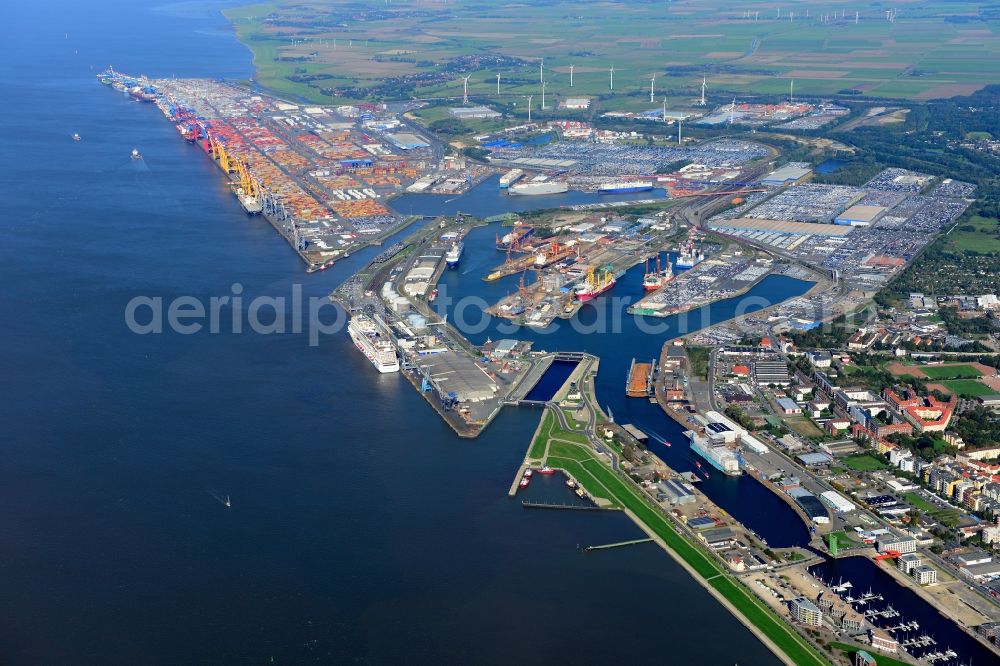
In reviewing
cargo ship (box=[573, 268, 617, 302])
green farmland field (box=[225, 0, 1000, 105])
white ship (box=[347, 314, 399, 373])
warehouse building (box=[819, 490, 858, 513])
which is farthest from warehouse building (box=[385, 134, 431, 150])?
warehouse building (box=[819, 490, 858, 513])

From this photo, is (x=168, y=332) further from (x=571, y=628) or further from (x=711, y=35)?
(x=711, y=35)

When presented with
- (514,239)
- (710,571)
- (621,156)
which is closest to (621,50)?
(621,156)

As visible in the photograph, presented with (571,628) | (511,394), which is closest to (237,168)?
(511,394)

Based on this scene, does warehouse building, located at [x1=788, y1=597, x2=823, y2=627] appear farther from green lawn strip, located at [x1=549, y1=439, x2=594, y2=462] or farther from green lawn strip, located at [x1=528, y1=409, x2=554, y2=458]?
green lawn strip, located at [x1=528, y1=409, x2=554, y2=458]

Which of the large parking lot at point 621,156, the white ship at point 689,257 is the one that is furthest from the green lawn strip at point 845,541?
the large parking lot at point 621,156

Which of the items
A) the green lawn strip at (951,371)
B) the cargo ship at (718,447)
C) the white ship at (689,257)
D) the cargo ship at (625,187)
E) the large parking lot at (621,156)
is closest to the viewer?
the cargo ship at (718,447)

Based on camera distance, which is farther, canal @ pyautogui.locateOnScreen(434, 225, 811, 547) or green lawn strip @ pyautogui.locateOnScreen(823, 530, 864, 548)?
canal @ pyautogui.locateOnScreen(434, 225, 811, 547)

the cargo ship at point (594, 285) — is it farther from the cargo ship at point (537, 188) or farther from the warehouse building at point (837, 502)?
the warehouse building at point (837, 502)
